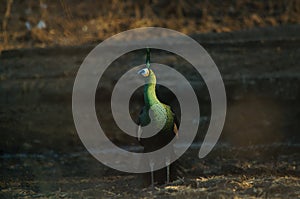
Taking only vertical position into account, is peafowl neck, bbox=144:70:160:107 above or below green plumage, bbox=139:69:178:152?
above

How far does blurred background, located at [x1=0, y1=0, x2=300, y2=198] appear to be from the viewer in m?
7.12

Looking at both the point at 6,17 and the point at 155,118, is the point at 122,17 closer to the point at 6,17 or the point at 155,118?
the point at 6,17

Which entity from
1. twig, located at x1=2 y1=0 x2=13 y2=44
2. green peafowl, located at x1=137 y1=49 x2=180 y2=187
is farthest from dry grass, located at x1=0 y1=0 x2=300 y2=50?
green peafowl, located at x1=137 y1=49 x2=180 y2=187

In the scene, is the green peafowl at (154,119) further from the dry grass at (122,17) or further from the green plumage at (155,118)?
the dry grass at (122,17)

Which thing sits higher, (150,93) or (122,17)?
(122,17)

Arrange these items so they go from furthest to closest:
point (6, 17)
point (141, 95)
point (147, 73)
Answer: point (6, 17) → point (141, 95) → point (147, 73)

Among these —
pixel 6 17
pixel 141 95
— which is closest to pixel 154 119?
pixel 141 95

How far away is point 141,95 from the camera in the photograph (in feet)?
31.8

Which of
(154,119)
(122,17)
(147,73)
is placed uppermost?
(122,17)

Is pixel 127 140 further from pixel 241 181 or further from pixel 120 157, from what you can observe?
pixel 241 181

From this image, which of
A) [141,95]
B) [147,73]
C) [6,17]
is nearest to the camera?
[147,73]

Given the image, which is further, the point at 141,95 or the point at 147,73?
the point at 141,95

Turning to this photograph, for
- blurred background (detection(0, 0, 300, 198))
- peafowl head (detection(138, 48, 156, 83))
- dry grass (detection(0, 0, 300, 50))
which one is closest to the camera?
peafowl head (detection(138, 48, 156, 83))

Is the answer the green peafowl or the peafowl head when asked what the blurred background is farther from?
the peafowl head
